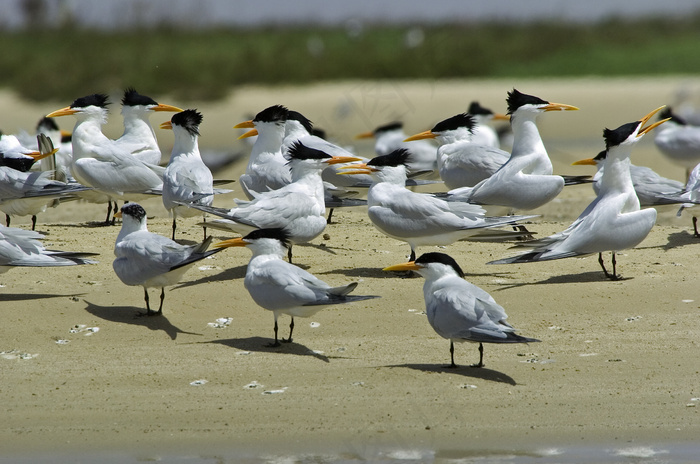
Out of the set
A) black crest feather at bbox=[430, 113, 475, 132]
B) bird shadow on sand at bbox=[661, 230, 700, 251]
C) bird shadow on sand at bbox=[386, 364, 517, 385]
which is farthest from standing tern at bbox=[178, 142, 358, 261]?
bird shadow on sand at bbox=[661, 230, 700, 251]

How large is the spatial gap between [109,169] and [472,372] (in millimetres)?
4134

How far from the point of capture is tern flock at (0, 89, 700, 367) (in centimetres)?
523

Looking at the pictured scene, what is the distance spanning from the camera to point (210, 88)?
21.9m

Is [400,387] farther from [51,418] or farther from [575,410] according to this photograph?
[51,418]

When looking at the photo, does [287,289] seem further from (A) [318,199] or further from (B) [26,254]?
(B) [26,254]

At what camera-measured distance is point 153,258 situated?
18.3 feet

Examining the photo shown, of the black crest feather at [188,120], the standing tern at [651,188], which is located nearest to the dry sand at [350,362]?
the standing tern at [651,188]

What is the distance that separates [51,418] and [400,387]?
1.71 m

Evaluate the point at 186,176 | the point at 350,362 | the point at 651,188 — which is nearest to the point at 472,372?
the point at 350,362

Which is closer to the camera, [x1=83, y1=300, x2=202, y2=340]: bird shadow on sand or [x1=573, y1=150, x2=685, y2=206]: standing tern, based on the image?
[x1=83, y1=300, x2=202, y2=340]: bird shadow on sand

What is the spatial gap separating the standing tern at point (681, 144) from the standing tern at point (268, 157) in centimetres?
529

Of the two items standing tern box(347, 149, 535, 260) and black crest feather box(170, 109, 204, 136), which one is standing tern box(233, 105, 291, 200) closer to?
black crest feather box(170, 109, 204, 136)

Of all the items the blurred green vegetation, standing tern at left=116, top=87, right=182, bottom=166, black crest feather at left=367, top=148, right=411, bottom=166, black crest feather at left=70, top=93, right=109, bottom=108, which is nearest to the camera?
black crest feather at left=367, top=148, right=411, bottom=166

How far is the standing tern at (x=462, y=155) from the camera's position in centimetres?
813
